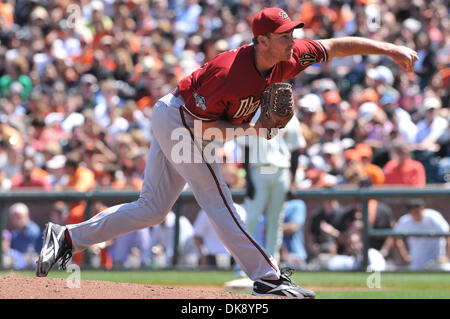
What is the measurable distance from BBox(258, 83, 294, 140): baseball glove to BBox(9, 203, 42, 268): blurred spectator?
5.96m

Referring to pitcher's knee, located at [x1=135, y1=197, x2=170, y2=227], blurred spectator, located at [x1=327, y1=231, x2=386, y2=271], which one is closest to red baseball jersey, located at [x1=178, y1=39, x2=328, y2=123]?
pitcher's knee, located at [x1=135, y1=197, x2=170, y2=227]

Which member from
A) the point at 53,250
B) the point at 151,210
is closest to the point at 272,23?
the point at 151,210

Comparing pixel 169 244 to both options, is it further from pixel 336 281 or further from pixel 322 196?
pixel 336 281

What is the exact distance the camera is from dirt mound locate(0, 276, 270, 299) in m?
5.16

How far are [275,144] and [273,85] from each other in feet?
11.6

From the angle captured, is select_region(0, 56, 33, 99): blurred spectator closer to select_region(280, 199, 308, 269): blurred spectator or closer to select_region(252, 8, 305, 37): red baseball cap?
select_region(280, 199, 308, 269): blurred spectator

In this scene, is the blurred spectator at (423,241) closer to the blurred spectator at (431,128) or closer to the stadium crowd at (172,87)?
the stadium crowd at (172,87)

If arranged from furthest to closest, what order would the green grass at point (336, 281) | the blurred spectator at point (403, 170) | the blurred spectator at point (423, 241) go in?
the blurred spectator at point (403, 170) < the blurred spectator at point (423, 241) < the green grass at point (336, 281)

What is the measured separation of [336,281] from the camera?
30.1 feet

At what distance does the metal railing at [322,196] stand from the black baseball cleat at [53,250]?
4.07m

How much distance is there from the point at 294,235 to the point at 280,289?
175 inches

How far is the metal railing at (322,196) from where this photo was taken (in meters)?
9.88

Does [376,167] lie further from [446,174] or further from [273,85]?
[273,85]

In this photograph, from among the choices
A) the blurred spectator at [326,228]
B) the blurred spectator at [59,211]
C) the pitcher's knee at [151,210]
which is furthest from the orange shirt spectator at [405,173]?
the pitcher's knee at [151,210]
